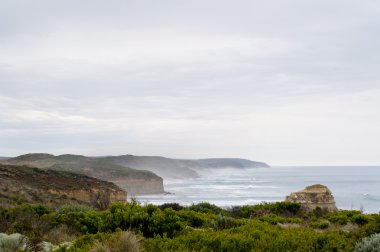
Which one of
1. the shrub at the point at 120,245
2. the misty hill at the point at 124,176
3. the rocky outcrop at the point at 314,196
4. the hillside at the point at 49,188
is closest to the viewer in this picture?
the shrub at the point at 120,245

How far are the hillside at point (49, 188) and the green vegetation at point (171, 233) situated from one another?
14.1m

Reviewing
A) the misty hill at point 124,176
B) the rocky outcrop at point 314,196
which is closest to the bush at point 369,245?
the rocky outcrop at point 314,196

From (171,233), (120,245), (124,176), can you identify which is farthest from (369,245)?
(124,176)

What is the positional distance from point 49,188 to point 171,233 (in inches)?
1067

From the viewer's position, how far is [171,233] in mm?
10586

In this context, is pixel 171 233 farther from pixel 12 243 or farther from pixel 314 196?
pixel 314 196

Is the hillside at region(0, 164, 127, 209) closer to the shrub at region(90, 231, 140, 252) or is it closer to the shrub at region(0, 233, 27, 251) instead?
the shrub at region(0, 233, 27, 251)

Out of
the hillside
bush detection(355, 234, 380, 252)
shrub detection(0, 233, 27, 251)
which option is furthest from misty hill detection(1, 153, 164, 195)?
bush detection(355, 234, 380, 252)

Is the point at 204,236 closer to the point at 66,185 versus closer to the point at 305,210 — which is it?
the point at 305,210

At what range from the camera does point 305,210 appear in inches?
829

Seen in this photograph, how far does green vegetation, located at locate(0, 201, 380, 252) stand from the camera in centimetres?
756

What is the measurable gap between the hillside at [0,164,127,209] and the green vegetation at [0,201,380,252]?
1411 cm

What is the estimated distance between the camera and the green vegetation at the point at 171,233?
7.56m

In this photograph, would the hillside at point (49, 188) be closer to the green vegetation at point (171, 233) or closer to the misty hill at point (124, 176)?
the green vegetation at point (171, 233)
